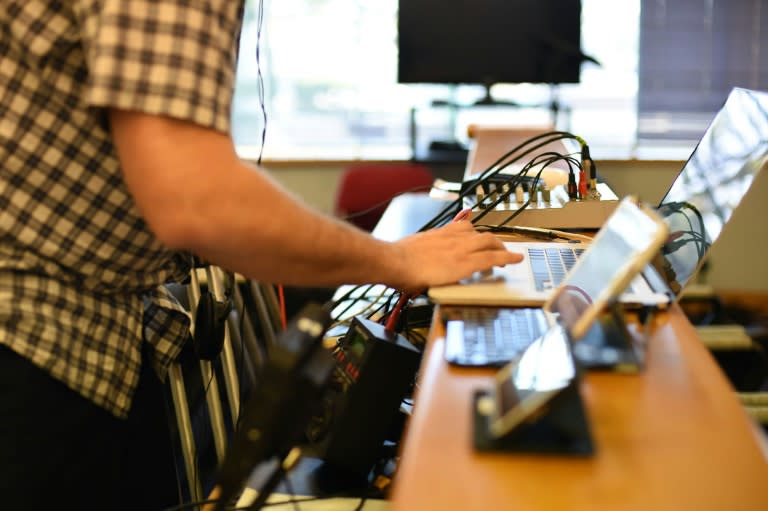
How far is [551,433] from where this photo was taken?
778mm

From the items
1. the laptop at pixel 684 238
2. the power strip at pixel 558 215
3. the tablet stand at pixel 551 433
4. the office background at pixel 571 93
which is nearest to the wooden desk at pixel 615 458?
the tablet stand at pixel 551 433

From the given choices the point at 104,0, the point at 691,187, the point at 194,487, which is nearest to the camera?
the point at 104,0

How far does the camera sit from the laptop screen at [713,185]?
3.95 ft

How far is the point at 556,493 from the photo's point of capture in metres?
0.70

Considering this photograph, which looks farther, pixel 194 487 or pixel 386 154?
pixel 386 154

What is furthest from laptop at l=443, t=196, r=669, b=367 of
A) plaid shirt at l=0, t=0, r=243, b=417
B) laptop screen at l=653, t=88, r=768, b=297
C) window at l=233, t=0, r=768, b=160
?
window at l=233, t=0, r=768, b=160

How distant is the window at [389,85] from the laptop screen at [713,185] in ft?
8.97

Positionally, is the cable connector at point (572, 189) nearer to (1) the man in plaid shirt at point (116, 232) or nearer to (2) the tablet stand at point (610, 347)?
(1) the man in plaid shirt at point (116, 232)

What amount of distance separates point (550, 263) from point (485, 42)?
2.73m

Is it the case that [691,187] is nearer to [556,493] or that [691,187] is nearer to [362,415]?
[362,415]

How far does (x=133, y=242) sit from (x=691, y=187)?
0.91m

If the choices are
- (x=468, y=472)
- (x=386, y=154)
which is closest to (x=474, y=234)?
(x=468, y=472)

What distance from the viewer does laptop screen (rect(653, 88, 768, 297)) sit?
3.95 ft

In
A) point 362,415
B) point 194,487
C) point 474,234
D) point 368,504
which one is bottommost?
point 194,487
